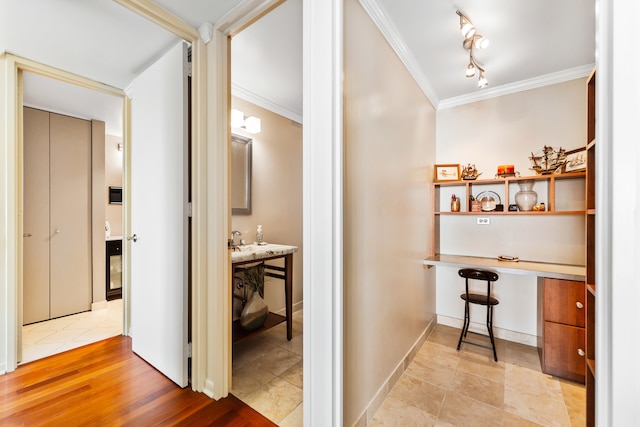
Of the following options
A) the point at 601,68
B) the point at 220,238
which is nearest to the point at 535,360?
the point at 601,68

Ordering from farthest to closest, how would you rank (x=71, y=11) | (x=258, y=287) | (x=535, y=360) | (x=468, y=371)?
(x=258, y=287)
(x=535, y=360)
(x=468, y=371)
(x=71, y=11)

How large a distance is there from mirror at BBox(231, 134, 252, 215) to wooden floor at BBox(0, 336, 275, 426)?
4.97 ft

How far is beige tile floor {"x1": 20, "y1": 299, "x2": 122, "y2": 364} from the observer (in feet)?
7.77

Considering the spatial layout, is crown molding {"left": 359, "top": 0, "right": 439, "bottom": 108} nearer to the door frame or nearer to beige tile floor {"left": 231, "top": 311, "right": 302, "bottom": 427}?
beige tile floor {"left": 231, "top": 311, "right": 302, "bottom": 427}

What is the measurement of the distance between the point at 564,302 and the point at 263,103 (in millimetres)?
3237

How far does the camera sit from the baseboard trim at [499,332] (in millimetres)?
2602

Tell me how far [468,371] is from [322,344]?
1.66m

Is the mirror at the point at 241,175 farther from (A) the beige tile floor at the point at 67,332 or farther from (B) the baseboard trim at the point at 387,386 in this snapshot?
(B) the baseboard trim at the point at 387,386

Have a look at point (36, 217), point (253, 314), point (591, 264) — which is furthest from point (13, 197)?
point (591, 264)

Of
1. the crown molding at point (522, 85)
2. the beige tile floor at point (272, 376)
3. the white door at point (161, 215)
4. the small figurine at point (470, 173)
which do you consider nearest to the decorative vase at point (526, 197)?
the small figurine at point (470, 173)

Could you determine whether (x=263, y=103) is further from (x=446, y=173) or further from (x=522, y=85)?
(x=522, y=85)

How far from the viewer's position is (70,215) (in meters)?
3.18

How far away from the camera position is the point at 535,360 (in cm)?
231

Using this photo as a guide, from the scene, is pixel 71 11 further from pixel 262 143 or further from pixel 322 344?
pixel 322 344
